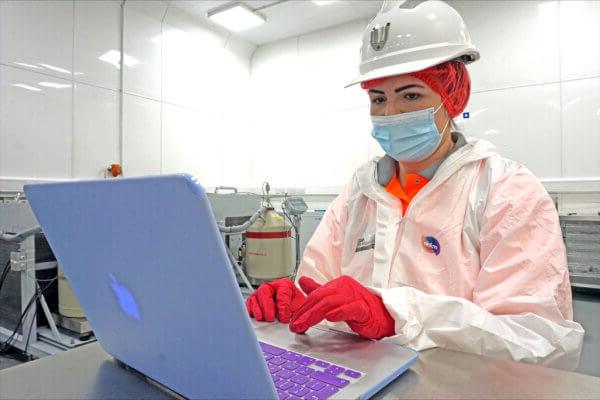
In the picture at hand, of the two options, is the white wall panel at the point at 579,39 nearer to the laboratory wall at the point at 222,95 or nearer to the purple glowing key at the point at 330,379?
the laboratory wall at the point at 222,95

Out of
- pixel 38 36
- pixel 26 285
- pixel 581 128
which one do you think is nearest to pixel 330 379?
pixel 26 285

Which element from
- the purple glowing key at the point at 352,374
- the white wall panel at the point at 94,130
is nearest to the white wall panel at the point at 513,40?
the white wall panel at the point at 94,130

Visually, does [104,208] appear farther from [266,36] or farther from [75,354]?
[266,36]

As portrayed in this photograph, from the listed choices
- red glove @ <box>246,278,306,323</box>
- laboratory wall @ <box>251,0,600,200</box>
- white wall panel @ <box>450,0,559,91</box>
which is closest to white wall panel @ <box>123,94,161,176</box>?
laboratory wall @ <box>251,0,600,200</box>

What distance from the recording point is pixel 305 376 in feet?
1.63

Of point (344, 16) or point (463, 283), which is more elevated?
point (344, 16)

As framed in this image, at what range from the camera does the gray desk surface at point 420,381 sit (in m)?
0.47

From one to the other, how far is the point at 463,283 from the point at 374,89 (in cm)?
59

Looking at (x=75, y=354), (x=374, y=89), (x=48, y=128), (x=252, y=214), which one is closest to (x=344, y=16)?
(x=252, y=214)

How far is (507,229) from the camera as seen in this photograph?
0.86 meters

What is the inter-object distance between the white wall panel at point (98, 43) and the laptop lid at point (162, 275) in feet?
12.3

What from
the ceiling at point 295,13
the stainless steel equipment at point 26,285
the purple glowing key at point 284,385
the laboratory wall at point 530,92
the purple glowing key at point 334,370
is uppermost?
the ceiling at point 295,13

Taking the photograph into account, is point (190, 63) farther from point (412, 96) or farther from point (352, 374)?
point (352, 374)

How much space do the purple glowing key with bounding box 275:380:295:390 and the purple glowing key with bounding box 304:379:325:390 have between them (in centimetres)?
2
